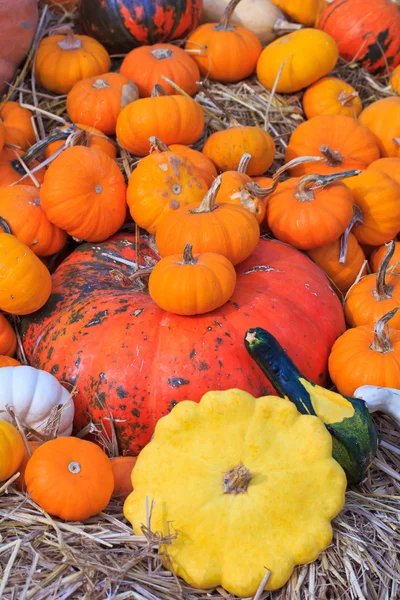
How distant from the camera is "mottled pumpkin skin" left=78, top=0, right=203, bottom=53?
4309 mm

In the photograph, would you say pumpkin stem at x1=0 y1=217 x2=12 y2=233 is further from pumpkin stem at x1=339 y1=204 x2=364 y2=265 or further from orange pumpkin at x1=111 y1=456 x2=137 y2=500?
pumpkin stem at x1=339 y1=204 x2=364 y2=265

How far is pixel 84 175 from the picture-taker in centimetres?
317

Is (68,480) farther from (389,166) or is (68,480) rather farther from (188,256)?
(389,166)

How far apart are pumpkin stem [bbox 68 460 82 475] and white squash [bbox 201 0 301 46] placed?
342 centimetres

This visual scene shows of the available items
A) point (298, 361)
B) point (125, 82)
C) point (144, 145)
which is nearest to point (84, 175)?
point (144, 145)

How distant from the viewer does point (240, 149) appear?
363 cm

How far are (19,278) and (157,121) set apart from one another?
1.22 metres

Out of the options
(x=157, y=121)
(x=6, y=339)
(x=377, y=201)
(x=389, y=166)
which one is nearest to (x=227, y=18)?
(x=157, y=121)

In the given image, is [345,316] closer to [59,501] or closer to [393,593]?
[393,593]

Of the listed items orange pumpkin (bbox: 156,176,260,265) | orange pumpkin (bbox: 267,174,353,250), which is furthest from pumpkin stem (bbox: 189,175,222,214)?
orange pumpkin (bbox: 267,174,353,250)

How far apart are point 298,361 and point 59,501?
1.14m

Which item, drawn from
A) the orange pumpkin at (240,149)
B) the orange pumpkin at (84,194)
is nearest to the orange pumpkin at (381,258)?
the orange pumpkin at (240,149)

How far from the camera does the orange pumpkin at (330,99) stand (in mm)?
4207

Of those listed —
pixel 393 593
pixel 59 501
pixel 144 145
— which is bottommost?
pixel 393 593
